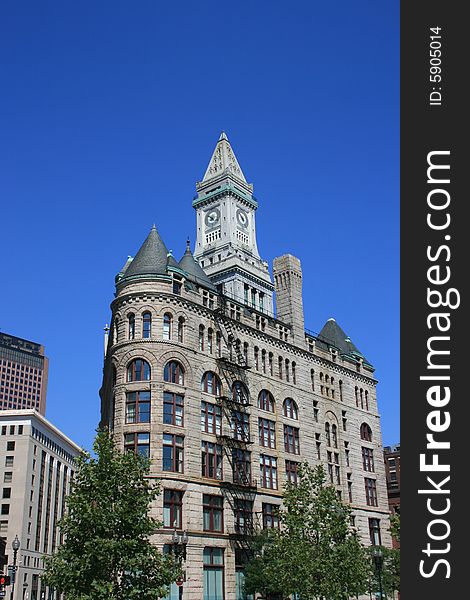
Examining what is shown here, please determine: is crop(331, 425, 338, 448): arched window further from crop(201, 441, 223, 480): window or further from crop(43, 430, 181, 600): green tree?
crop(43, 430, 181, 600): green tree

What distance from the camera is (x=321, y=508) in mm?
48250

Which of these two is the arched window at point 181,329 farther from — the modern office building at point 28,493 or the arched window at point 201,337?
the modern office building at point 28,493

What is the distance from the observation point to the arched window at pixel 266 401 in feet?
203

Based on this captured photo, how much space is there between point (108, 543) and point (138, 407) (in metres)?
16.6

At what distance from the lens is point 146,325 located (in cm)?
5381

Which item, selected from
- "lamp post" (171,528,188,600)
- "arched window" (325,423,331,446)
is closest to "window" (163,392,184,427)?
"lamp post" (171,528,188,600)

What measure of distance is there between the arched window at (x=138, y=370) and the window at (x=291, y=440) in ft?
56.7

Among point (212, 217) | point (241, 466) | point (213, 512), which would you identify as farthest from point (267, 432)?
point (212, 217)

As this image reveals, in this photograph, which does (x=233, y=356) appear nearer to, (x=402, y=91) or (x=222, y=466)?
(x=222, y=466)

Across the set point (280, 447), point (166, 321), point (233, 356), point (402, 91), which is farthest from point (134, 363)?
point (402, 91)

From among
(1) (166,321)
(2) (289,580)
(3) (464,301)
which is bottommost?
(2) (289,580)

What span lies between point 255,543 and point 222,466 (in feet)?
21.5

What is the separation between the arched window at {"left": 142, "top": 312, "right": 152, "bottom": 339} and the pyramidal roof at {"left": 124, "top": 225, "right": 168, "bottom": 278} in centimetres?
345

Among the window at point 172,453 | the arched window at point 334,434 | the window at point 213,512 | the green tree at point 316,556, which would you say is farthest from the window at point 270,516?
the arched window at point 334,434
